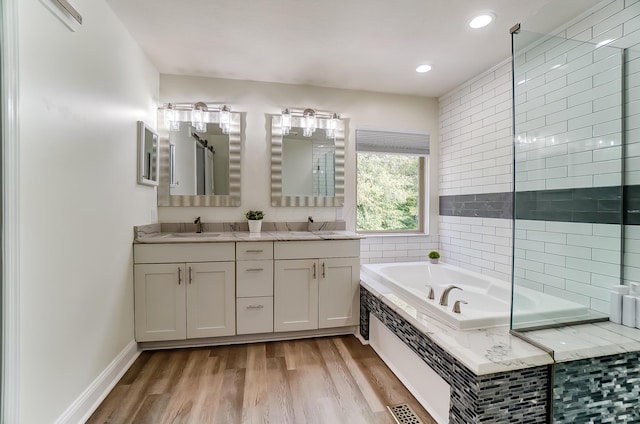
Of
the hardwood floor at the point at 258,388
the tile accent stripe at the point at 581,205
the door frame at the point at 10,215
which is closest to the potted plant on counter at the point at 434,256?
the hardwood floor at the point at 258,388

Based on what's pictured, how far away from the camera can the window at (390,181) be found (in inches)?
130

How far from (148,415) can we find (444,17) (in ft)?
10.1

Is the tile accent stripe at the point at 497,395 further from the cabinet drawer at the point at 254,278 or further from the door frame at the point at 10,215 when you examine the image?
the door frame at the point at 10,215

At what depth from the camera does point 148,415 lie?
5.36 ft

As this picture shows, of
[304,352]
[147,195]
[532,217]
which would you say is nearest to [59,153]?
[147,195]

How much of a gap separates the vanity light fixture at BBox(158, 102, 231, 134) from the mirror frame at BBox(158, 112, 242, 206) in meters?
0.07

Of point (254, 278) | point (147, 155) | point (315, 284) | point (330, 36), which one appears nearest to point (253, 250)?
point (254, 278)

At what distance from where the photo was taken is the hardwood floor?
1.63 metres

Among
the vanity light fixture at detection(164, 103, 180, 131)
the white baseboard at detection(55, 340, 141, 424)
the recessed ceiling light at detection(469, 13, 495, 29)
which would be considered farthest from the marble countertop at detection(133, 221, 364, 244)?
the recessed ceiling light at detection(469, 13, 495, 29)

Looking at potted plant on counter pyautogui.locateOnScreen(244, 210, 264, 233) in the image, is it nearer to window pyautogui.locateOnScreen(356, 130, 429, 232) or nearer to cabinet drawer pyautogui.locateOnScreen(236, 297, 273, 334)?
cabinet drawer pyautogui.locateOnScreen(236, 297, 273, 334)

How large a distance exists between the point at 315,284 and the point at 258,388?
931 mm

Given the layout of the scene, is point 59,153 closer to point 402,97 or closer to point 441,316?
point 441,316

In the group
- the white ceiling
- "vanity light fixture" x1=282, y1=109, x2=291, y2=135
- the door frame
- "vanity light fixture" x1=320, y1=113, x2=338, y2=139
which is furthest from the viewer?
"vanity light fixture" x1=320, y1=113, x2=338, y2=139

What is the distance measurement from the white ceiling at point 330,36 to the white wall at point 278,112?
0.42 feet
